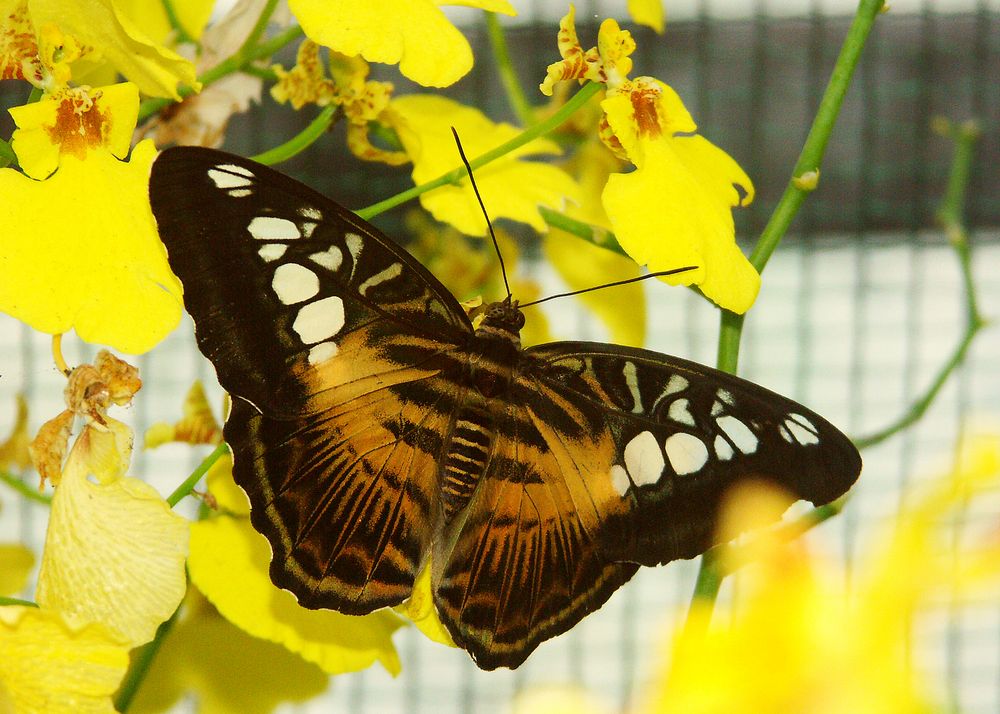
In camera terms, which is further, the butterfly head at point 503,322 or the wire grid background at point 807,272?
the wire grid background at point 807,272

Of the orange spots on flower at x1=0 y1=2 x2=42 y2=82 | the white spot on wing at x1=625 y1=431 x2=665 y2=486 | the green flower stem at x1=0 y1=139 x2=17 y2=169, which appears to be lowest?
the white spot on wing at x1=625 y1=431 x2=665 y2=486

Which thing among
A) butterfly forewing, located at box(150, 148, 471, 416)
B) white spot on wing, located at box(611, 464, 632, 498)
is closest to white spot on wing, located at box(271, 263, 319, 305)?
butterfly forewing, located at box(150, 148, 471, 416)

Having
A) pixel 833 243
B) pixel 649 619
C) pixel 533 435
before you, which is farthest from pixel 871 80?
pixel 533 435

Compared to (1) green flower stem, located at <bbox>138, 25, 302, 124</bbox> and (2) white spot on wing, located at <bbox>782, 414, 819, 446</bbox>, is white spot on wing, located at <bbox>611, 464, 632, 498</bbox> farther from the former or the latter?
(1) green flower stem, located at <bbox>138, 25, 302, 124</bbox>

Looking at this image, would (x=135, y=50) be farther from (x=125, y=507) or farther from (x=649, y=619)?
(x=649, y=619)

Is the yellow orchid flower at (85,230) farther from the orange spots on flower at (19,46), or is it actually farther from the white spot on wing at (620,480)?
the white spot on wing at (620,480)

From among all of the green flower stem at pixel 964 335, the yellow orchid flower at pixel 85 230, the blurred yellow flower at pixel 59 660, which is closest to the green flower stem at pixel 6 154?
the yellow orchid flower at pixel 85 230

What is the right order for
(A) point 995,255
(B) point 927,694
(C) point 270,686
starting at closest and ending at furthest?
(B) point 927,694
(C) point 270,686
(A) point 995,255
